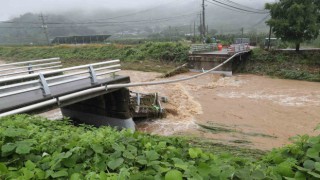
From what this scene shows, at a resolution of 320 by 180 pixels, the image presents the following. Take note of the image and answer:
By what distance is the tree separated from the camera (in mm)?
24891

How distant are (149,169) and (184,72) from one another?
28.7 m

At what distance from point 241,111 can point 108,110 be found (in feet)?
26.3

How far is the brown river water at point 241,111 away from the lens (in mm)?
12592

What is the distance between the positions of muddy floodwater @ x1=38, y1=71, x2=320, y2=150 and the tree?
4.69 m

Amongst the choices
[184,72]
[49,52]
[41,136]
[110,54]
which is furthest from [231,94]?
[49,52]

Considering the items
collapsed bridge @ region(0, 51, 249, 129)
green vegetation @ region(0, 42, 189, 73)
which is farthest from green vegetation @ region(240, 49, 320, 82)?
collapsed bridge @ region(0, 51, 249, 129)

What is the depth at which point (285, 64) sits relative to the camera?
27.5 m

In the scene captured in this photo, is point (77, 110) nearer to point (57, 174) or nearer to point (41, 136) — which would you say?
point (41, 136)

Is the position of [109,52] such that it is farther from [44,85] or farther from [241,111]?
[44,85]

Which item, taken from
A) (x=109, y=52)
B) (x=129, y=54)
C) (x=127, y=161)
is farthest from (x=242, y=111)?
(x=109, y=52)

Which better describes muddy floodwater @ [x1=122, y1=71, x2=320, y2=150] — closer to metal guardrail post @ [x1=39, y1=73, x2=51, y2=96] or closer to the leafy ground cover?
metal guardrail post @ [x1=39, y1=73, x2=51, y2=96]

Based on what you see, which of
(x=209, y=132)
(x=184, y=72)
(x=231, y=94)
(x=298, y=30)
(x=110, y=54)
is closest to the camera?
(x=209, y=132)

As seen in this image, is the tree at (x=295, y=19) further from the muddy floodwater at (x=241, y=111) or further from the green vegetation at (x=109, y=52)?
the green vegetation at (x=109, y=52)

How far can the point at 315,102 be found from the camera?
17.7m
